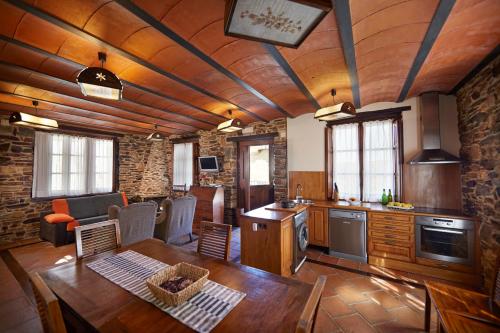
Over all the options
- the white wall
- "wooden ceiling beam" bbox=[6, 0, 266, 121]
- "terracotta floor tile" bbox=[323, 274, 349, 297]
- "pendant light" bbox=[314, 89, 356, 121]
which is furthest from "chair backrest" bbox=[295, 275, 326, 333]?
the white wall

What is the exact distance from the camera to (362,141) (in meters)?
4.00

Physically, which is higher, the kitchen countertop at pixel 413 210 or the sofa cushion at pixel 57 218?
the kitchen countertop at pixel 413 210

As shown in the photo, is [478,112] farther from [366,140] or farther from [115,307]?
[115,307]

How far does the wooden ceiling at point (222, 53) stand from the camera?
5.26 ft

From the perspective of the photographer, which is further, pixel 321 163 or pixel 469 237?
pixel 321 163

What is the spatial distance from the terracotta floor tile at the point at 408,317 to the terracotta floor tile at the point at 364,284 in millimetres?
399

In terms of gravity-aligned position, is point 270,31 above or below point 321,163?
above

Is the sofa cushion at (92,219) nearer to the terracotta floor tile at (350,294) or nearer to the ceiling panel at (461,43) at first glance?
the terracotta floor tile at (350,294)

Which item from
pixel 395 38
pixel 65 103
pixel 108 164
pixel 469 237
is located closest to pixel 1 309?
pixel 65 103

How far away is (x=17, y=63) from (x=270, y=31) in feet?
9.41

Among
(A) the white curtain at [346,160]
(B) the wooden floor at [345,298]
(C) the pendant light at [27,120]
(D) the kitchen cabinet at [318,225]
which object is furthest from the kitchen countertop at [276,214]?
(C) the pendant light at [27,120]

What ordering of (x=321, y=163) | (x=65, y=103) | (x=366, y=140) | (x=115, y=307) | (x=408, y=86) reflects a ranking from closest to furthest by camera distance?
(x=115, y=307), (x=408, y=86), (x=65, y=103), (x=366, y=140), (x=321, y=163)

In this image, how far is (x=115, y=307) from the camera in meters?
1.05

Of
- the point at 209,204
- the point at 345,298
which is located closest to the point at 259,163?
the point at 209,204
